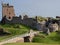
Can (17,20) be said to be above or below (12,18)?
below

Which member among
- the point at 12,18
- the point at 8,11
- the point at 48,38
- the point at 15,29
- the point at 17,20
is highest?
the point at 8,11

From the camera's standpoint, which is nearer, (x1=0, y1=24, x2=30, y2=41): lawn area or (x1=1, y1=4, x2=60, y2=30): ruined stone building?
(x1=0, y1=24, x2=30, y2=41): lawn area

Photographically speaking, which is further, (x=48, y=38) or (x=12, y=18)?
(x=12, y=18)

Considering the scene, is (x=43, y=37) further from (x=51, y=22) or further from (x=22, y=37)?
(x=51, y=22)

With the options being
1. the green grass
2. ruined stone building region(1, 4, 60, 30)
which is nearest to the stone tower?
ruined stone building region(1, 4, 60, 30)

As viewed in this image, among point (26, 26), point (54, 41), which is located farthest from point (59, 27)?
point (54, 41)

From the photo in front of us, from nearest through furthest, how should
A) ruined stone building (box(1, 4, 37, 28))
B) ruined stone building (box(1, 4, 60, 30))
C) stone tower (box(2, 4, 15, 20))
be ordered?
1. ruined stone building (box(1, 4, 60, 30))
2. ruined stone building (box(1, 4, 37, 28))
3. stone tower (box(2, 4, 15, 20))

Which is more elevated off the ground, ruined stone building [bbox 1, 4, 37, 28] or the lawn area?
ruined stone building [bbox 1, 4, 37, 28]

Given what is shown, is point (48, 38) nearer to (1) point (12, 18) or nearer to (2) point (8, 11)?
(1) point (12, 18)

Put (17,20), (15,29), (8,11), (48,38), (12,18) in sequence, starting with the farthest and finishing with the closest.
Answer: (8,11)
(12,18)
(17,20)
(15,29)
(48,38)

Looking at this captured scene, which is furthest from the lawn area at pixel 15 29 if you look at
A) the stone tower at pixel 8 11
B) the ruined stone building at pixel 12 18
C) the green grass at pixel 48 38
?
the stone tower at pixel 8 11

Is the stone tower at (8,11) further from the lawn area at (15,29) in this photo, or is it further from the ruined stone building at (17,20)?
the lawn area at (15,29)

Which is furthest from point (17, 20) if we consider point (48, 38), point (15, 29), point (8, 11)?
point (48, 38)

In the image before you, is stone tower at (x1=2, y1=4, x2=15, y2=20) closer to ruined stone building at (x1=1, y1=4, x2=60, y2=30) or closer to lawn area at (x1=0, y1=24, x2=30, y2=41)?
ruined stone building at (x1=1, y1=4, x2=60, y2=30)
